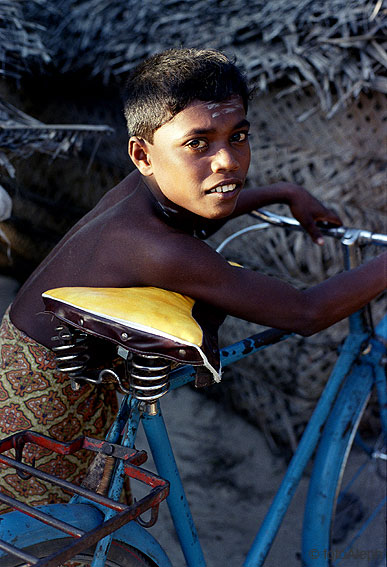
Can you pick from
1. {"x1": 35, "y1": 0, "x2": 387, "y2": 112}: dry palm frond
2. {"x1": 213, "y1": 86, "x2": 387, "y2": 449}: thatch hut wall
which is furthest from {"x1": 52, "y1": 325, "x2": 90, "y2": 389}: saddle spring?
{"x1": 35, "y1": 0, "x2": 387, "y2": 112}: dry palm frond

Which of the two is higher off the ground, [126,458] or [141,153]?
[141,153]

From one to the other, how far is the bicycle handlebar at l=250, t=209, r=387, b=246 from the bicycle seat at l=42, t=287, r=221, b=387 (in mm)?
656

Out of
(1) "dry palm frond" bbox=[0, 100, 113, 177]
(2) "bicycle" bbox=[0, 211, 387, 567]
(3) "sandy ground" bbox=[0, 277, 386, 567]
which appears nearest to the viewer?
(2) "bicycle" bbox=[0, 211, 387, 567]

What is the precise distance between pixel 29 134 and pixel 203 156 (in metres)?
1.43

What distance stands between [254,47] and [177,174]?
158 cm

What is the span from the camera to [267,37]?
8.04 ft

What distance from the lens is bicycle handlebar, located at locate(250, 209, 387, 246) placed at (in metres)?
1.54

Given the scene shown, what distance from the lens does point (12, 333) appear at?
4.58 ft

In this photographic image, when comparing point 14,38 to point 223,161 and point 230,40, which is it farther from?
point 223,161

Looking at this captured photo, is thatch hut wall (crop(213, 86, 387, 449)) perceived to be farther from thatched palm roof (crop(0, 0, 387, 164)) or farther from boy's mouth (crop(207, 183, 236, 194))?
boy's mouth (crop(207, 183, 236, 194))

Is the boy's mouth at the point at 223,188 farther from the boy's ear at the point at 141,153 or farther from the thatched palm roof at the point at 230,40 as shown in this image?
the thatched palm roof at the point at 230,40

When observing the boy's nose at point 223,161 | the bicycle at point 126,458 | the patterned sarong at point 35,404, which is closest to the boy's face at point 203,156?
the boy's nose at point 223,161

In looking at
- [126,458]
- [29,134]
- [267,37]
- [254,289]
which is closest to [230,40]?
[267,37]

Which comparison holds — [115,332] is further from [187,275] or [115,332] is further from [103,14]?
[103,14]
